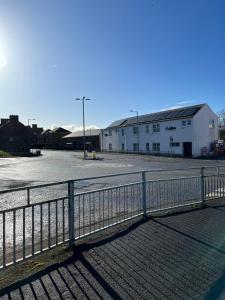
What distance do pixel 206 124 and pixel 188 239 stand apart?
44.5m

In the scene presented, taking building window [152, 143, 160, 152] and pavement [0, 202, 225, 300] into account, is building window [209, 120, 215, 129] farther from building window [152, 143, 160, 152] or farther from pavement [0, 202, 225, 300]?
pavement [0, 202, 225, 300]

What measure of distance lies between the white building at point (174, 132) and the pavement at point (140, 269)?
4062 cm

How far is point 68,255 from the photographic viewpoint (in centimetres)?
497

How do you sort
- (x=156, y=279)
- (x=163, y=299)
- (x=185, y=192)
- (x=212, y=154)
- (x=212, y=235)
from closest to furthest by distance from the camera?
(x=163, y=299)
(x=156, y=279)
(x=212, y=235)
(x=185, y=192)
(x=212, y=154)

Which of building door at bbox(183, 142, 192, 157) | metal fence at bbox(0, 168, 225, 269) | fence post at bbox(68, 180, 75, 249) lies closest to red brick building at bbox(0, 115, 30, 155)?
building door at bbox(183, 142, 192, 157)

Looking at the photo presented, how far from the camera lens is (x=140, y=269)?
14.3ft

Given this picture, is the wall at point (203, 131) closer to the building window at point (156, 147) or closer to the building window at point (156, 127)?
the building window at point (156, 127)

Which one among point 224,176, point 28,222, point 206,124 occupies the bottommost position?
point 28,222

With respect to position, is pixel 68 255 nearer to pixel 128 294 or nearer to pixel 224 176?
pixel 128 294

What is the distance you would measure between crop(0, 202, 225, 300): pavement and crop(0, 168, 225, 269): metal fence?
574mm

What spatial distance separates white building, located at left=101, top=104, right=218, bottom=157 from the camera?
45844mm

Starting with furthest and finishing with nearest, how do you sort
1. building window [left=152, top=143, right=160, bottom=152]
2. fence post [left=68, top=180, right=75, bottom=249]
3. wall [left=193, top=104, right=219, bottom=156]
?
building window [left=152, top=143, right=160, bottom=152], wall [left=193, top=104, right=219, bottom=156], fence post [left=68, top=180, right=75, bottom=249]

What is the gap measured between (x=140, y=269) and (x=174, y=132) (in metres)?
46.0

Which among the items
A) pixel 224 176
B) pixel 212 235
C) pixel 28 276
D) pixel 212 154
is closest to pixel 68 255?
pixel 28 276
